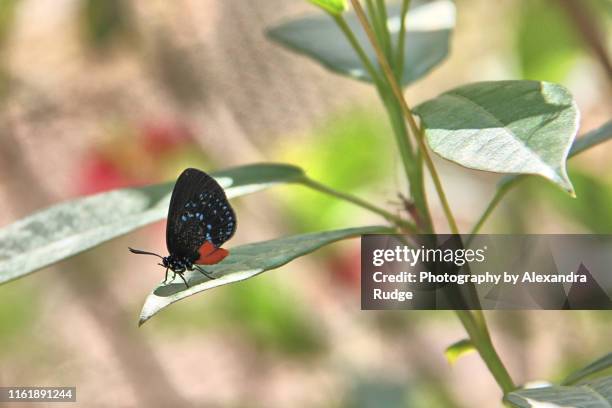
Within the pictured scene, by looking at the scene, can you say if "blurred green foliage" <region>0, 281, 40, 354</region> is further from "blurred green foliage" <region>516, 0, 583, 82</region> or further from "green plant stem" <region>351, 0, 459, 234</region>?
"green plant stem" <region>351, 0, 459, 234</region>

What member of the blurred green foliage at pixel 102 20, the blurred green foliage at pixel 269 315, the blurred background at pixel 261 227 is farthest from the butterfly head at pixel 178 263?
the blurred green foliage at pixel 102 20

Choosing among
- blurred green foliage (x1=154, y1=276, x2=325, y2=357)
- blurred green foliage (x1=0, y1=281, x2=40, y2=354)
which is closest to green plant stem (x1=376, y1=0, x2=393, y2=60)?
blurred green foliage (x1=154, y1=276, x2=325, y2=357)

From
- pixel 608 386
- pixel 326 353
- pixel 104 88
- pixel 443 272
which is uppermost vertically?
pixel 104 88

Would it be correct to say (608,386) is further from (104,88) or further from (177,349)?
(104,88)

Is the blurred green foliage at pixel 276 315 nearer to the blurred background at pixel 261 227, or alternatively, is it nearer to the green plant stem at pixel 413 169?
the blurred background at pixel 261 227

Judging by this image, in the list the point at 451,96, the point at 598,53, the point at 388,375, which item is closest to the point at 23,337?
the point at 388,375

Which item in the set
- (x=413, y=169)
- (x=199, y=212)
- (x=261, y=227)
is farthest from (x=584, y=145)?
(x=261, y=227)

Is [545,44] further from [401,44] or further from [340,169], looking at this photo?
[401,44]
